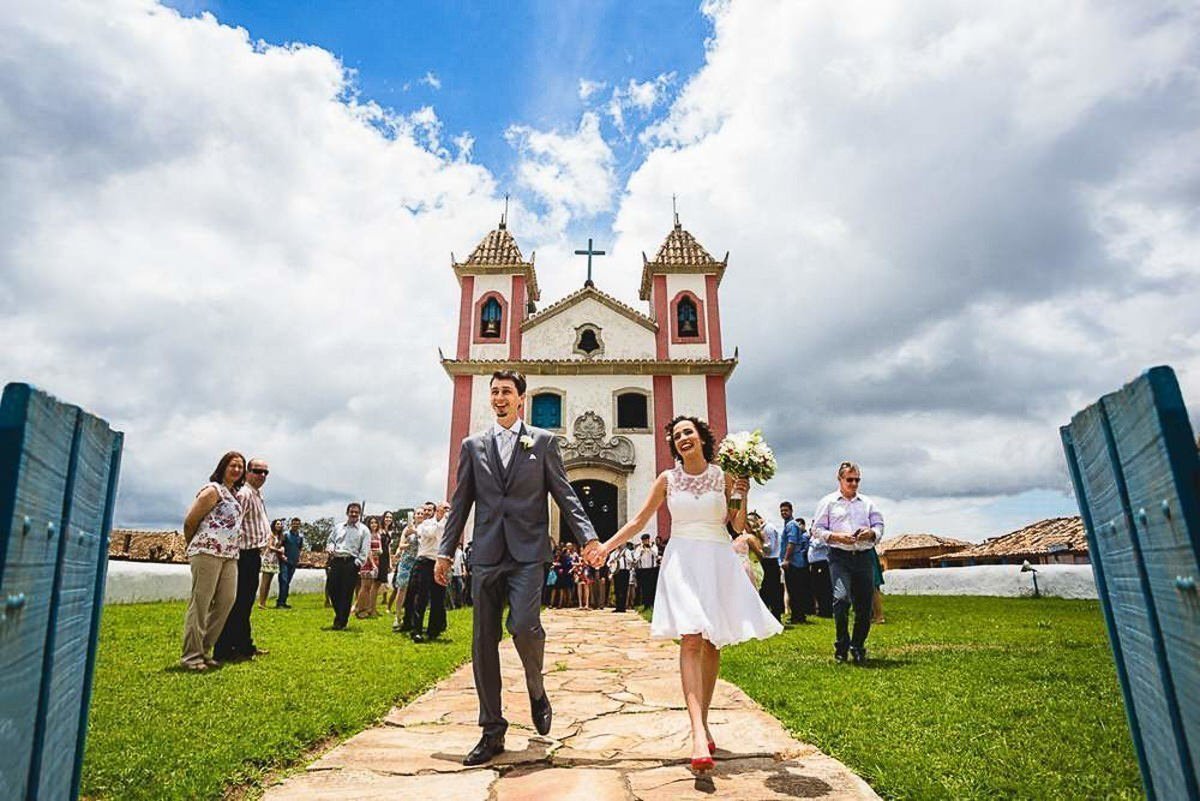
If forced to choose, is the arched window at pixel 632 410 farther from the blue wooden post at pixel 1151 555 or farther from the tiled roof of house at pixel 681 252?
the blue wooden post at pixel 1151 555

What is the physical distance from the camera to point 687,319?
23.5 meters

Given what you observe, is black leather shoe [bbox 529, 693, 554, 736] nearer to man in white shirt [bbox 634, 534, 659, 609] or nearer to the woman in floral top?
the woman in floral top

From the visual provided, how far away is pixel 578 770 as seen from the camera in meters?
3.05

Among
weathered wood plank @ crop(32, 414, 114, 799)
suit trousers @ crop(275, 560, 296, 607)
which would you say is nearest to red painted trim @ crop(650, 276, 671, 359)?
suit trousers @ crop(275, 560, 296, 607)

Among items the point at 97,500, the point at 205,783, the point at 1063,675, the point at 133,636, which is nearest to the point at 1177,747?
the point at 97,500

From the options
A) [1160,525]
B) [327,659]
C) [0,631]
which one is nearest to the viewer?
[0,631]

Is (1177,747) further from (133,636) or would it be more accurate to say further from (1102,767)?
(133,636)

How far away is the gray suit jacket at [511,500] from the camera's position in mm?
3590

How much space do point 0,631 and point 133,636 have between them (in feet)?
24.7

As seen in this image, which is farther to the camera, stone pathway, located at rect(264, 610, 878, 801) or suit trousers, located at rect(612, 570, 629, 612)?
suit trousers, located at rect(612, 570, 629, 612)

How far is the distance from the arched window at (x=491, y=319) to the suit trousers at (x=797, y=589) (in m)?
15.2

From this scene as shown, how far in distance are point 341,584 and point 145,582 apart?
241 inches

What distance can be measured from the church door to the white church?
4cm

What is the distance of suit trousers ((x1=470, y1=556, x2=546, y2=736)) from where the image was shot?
3473mm
